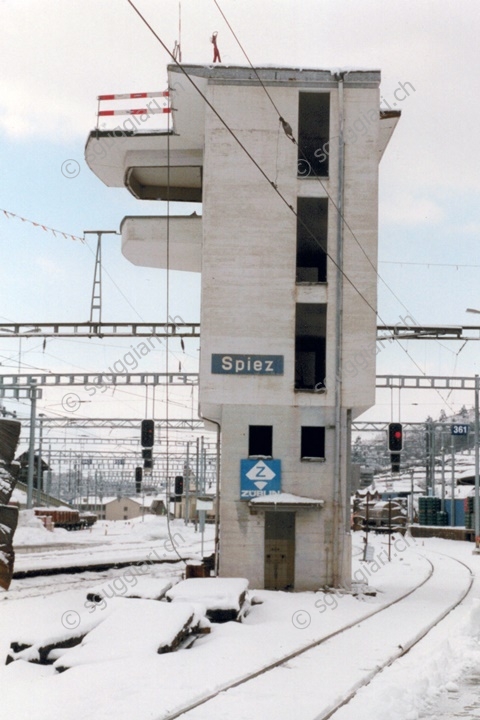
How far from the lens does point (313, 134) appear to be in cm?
2934

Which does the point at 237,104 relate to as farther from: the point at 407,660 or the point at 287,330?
the point at 407,660

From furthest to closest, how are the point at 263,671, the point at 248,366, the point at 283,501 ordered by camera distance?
1. the point at 248,366
2. the point at 283,501
3. the point at 263,671

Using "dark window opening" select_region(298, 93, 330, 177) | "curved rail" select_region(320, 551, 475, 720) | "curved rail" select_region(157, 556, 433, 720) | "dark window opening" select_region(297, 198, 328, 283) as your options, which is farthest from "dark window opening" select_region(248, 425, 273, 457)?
"dark window opening" select_region(298, 93, 330, 177)

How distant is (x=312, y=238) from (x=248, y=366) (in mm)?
7451

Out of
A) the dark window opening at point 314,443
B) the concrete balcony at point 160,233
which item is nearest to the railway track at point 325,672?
the dark window opening at point 314,443

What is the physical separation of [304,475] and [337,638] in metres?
8.41

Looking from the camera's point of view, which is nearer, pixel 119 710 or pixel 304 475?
pixel 119 710

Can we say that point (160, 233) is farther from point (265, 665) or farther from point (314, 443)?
point (265, 665)

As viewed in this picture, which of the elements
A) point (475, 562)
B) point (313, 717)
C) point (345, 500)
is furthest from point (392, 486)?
point (313, 717)

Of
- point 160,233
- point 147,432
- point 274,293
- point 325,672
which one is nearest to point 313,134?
point 160,233

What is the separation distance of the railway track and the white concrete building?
13.1 feet

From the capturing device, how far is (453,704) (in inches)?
402

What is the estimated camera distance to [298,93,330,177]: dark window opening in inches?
1019

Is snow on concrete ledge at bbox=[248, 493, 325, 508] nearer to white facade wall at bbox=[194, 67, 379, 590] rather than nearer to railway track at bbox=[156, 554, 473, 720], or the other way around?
white facade wall at bbox=[194, 67, 379, 590]
